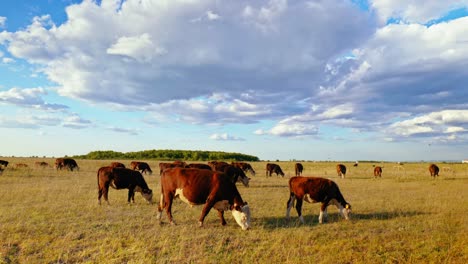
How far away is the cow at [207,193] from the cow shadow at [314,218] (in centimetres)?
109

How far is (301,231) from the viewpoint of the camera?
10344 mm

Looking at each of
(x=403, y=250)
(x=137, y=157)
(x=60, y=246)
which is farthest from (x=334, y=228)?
(x=137, y=157)

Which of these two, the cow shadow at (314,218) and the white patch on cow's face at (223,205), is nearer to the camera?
the white patch on cow's face at (223,205)

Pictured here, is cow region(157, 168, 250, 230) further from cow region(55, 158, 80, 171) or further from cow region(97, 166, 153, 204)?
cow region(55, 158, 80, 171)

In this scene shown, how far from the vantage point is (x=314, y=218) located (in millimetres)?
12852

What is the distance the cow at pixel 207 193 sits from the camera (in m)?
10.8

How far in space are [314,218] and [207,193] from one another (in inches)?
178

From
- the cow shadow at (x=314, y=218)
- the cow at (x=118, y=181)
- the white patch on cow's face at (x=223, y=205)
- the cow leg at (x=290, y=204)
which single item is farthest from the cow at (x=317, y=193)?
the cow at (x=118, y=181)

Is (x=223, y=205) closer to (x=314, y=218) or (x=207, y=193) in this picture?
(x=207, y=193)

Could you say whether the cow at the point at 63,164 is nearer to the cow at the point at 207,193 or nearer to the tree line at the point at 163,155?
the cow at the point at 207,193

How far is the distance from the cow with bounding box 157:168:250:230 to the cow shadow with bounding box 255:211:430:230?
109 centimetres

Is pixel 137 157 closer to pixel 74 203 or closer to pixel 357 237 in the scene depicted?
pixel 74 203

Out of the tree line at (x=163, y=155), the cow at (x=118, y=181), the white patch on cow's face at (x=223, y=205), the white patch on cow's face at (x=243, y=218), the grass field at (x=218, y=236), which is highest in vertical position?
the tree line at (x=163, y=155)

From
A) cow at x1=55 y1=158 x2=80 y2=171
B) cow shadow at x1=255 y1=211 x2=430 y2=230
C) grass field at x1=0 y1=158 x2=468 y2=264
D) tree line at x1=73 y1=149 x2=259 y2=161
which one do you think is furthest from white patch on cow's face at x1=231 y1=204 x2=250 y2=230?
tree line at x1=73 y1=149 x2=259 y2=161
